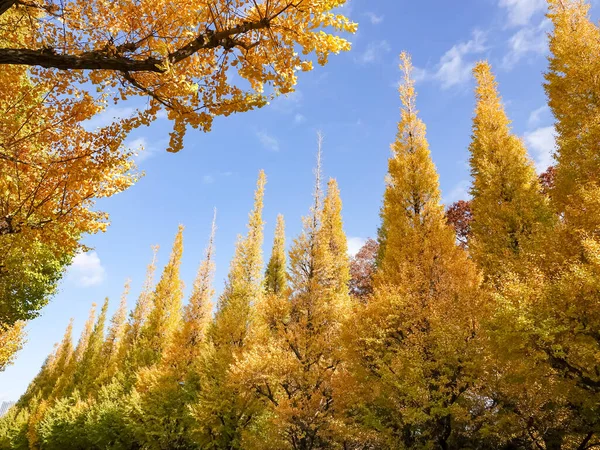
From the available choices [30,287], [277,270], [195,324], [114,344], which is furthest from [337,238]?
[114,344]

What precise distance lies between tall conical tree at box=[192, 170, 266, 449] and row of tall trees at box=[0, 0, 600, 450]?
0.07 meters

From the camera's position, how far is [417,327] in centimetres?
1014

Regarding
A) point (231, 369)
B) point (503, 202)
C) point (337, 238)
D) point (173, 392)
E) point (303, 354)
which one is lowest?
point (173, 392)

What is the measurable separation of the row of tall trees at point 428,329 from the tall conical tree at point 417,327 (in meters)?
0.06

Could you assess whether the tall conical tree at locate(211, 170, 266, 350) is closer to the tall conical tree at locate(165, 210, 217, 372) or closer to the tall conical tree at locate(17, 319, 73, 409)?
the tall conical tree at locate(165, 210, 217, 372)

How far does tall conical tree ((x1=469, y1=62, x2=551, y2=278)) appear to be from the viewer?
11881 millimetres

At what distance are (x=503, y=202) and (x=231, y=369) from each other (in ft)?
38.9

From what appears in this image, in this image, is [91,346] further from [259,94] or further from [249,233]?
[259,94]

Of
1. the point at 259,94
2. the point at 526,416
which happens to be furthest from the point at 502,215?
the point at 259,94

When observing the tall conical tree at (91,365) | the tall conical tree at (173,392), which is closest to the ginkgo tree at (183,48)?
the tall conical tree at (173,392)

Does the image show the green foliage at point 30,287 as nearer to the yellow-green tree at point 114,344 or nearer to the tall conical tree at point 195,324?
the tall conical tree at point 195,324

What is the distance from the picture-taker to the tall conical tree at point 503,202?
11.9m

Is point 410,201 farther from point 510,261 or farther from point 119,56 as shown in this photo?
point 119,56

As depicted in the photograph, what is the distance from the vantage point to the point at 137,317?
26875 mm
